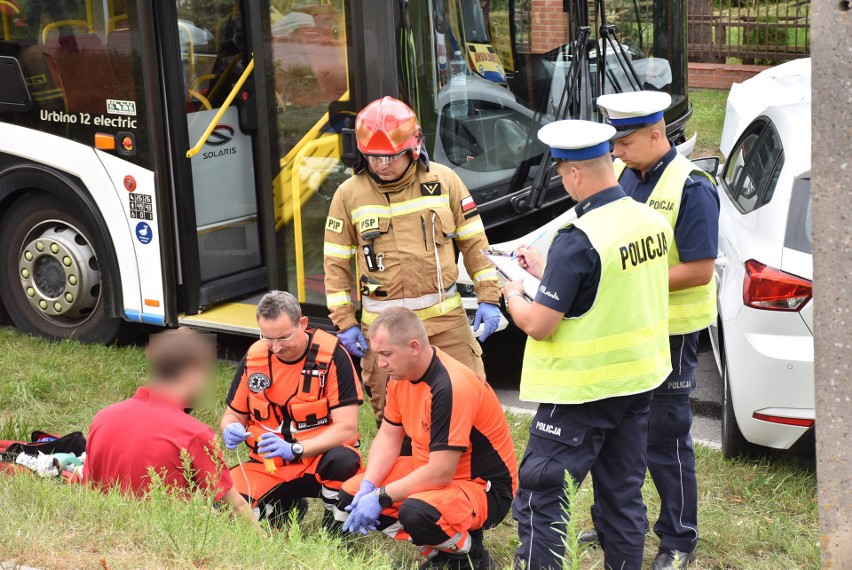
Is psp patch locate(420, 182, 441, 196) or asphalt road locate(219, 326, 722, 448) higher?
psp patch locate(420, 182, 441, 196)

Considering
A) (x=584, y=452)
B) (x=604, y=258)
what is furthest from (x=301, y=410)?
(x=604, y=258)

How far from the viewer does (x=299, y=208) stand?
601cm

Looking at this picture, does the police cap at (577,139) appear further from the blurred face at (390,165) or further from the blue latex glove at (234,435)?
the blue latex glove at (234,435)

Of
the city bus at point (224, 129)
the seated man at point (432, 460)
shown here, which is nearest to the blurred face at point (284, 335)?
the seated man at point (432, 460)

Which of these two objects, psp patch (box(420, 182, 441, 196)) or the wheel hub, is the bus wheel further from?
psp patch (box(420, 182, 441, 196))

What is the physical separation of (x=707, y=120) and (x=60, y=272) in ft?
27.1

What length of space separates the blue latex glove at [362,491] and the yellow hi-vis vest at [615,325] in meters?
0.82

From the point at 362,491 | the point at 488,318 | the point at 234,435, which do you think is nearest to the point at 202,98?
the point at 488,318

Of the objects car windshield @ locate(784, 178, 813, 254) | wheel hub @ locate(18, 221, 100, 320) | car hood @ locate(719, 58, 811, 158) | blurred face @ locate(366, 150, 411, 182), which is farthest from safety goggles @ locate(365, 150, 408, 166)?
wheel hub @ locate(18, 221, 100, 320)

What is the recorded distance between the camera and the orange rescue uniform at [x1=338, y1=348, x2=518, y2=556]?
3.77 metres

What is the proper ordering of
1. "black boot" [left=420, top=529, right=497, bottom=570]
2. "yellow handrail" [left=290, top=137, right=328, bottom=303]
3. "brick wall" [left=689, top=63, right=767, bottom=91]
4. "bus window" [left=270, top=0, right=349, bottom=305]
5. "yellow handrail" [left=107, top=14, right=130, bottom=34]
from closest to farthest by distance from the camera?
1. "black boot" [left=420, top=529, right=497, bottom=570]
2. "bus window" [left=270, top=0, right=349, bottom=305]
3. "yellow handrail" [left=290, top=137, right=328, bottom=303]
4. "yellow handrail" [left=107, top=14, right=130, bottom=34]
5. "brick wall" [left=689, top=63, right=767, bottom=91]

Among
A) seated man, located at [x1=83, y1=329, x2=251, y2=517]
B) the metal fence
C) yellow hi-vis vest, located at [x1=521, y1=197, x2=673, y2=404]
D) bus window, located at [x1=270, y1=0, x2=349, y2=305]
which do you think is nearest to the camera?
yellow hi-vis vest, located at [x1=521, y1=197, x2=673, y2=404]

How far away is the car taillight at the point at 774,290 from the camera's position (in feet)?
14.0

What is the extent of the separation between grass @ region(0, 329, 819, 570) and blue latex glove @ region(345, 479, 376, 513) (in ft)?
0.48
